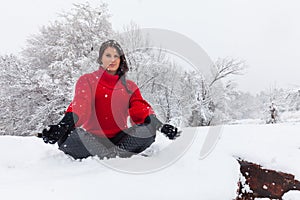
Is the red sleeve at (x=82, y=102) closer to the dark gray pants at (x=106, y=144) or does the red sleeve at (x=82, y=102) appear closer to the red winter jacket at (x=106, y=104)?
the red winter jacket at (x=106, y=104)

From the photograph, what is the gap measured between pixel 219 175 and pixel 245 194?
Result: 287 mm

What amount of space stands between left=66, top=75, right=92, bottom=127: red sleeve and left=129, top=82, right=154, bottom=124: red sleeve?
1.34ft

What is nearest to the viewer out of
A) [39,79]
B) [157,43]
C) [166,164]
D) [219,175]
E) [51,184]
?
[51,184]

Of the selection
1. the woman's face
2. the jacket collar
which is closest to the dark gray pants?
the jacket collar

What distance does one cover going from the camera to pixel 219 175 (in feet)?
5.73

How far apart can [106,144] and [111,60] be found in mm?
837

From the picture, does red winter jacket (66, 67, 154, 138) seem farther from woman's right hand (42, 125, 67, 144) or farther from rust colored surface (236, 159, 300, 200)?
rust colored surface (236, 159, 300, 200)

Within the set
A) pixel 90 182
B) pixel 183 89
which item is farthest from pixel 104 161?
pixel 183 89

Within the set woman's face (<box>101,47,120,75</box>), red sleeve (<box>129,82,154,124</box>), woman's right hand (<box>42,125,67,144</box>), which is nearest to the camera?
woman's right hand (<box>42,125,67,144</box>)

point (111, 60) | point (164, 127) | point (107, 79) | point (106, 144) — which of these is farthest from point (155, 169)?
point (111, 60)

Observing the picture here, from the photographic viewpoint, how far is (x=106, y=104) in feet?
7.32

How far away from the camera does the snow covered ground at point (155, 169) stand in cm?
140

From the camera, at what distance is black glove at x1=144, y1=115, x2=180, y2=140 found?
194 cm

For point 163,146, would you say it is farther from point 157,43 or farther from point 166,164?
point 157,43
